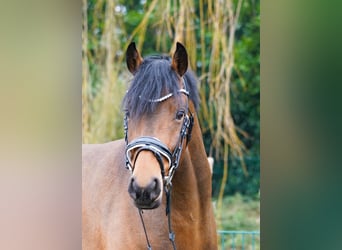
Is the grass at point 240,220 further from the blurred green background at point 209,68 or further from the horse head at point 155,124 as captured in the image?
the horse head at point 155,124

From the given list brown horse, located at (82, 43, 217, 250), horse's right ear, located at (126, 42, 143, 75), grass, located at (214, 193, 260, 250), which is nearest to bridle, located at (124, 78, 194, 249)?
brown horse, located at (82, 43, 217, 250)

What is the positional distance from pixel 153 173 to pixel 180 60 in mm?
409

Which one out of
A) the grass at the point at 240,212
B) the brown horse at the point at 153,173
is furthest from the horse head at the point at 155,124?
the grass at the point at 240,212

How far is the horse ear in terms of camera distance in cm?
163

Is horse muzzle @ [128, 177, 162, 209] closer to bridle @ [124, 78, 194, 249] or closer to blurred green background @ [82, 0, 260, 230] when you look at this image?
bridle @ [124, 78, 194, 249]

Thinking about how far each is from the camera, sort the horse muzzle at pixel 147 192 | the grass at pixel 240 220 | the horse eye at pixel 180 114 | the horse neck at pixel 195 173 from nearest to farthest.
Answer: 1. the horse muzzle at pixel 147 192
2. the horse eye at pixel 180 114
3. the horse neck at pixel 195 173
4. the grass at pixel 240 220

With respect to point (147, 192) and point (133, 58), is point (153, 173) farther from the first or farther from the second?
point (133, 58)

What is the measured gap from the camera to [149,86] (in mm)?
1566

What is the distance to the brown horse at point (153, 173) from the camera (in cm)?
152
